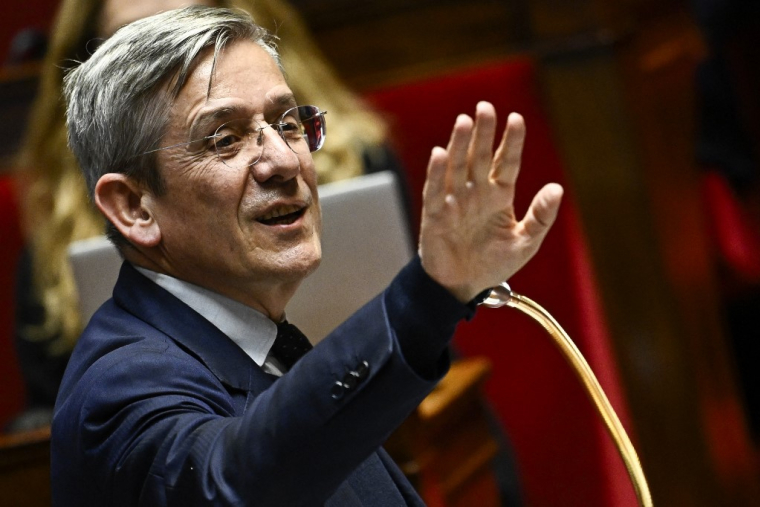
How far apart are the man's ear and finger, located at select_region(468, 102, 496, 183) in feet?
1.02

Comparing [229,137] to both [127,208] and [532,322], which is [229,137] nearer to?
[127,208]

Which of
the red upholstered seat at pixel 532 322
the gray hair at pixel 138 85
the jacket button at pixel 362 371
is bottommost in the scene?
the red upholstered seat at pixel 532 322

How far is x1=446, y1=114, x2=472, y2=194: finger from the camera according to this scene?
54cm

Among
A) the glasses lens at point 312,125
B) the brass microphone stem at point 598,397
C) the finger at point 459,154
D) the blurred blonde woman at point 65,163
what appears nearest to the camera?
the finger at point 459,154

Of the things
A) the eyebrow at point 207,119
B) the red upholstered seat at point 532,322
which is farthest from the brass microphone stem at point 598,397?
the red upholstered seat at point 532,322

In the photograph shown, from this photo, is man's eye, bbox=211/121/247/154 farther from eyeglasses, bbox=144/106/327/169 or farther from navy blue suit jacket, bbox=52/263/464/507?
navy blue suit jacket, bbox=52/263/464/507

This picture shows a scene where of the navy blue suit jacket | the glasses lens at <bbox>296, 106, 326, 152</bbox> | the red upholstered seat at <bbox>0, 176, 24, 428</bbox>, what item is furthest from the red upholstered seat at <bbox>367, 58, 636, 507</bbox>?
the navy blue suit jacket

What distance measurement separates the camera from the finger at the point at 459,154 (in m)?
0.54

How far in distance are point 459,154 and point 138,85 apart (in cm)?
29

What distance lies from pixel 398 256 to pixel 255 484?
0.60 m

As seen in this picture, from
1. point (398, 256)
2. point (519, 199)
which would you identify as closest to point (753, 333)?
point (519, 199)

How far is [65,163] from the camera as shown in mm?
1555

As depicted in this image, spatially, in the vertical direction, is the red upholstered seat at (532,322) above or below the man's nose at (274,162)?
below

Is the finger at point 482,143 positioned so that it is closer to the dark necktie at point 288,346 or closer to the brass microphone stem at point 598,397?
the brass microphone stem at point 598,397
